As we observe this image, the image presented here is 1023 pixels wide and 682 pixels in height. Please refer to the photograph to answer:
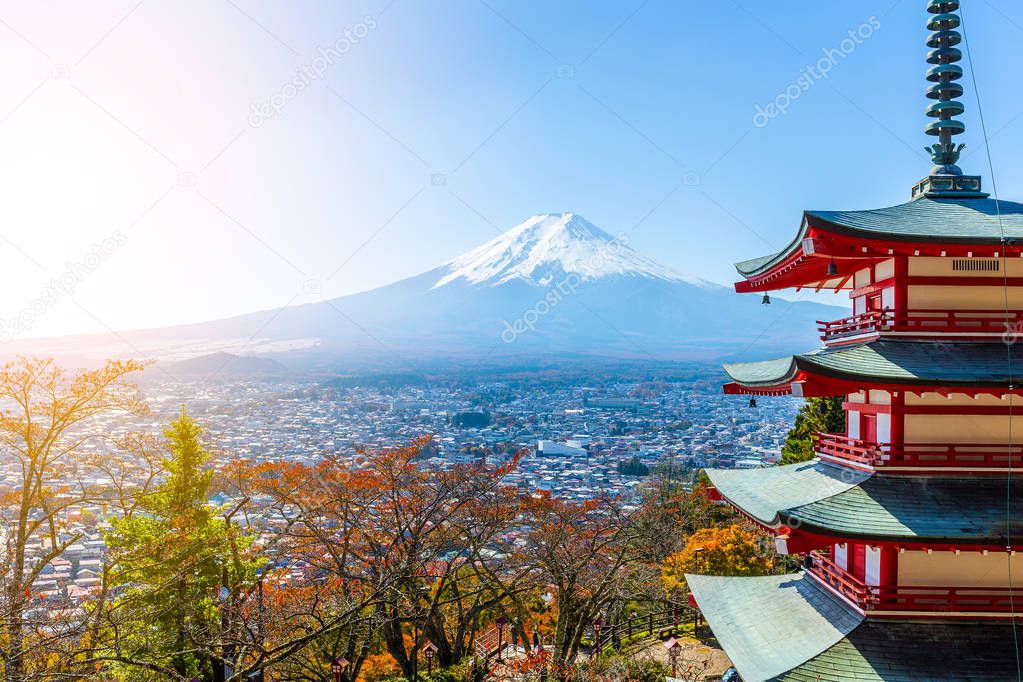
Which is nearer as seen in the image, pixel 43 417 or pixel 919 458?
pixel 919 458

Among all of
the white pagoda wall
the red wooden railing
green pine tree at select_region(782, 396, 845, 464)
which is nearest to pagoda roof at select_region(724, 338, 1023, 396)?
the red wooden railing

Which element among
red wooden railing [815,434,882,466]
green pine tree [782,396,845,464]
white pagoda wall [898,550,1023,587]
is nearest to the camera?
white pagoda wall [898,550,1023,587]

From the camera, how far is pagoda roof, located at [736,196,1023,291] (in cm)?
672

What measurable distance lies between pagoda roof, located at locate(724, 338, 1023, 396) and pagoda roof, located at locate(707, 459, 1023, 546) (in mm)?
1104

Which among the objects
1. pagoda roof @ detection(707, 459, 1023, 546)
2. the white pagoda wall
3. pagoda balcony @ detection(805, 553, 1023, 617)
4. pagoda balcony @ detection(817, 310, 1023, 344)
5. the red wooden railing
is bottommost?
pagoda balcony @ detection(805, 553, 1023, 617)

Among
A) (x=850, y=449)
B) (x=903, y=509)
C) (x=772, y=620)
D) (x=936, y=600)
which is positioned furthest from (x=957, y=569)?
(x=772, y=620)

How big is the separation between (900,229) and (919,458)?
94.9 inches

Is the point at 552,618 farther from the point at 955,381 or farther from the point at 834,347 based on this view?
the point at 955,381

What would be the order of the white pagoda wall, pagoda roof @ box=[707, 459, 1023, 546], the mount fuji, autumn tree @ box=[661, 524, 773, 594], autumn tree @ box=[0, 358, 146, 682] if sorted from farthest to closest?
A: the mount fuji, autumn tree @ box=[661, 524, 773, 594], autumn tree @ box=[0, 358, 146, 682], the white pagoda wall, pagoda roof @ box=[707, 459, 1023, 546]

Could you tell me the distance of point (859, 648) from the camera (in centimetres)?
668

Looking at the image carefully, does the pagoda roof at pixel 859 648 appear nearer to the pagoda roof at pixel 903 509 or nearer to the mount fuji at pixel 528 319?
the pagoda roof at pixel 903 509

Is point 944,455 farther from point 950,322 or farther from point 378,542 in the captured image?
point 378,542

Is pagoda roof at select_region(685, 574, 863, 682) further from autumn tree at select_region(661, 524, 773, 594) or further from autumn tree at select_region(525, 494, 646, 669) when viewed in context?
autumn tree at select_region(661, 524, 773, 594)

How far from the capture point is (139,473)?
15.1 metres
